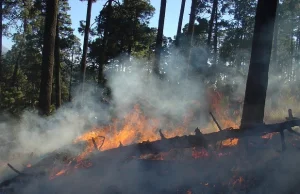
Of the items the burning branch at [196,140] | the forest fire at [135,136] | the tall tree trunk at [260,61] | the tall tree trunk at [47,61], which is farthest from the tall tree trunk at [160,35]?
the burning branch at [196,140]

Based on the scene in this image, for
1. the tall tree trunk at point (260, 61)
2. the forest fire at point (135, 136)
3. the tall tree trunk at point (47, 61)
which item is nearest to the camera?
the forest fire at point (135, 136)

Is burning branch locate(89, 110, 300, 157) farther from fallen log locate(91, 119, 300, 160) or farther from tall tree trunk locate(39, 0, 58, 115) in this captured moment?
tall tree trunk locate(39, 0, 58, 115)

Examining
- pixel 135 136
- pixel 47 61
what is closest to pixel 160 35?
pixel 47 61

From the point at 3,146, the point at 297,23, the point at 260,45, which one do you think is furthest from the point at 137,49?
the point at 297,23

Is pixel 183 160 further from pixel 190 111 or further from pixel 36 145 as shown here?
pixel 190 111

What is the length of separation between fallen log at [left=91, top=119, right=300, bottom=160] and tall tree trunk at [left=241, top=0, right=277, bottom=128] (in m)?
0.85

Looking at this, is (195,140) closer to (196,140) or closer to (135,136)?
(196,140)

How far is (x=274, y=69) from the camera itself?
2320 cm

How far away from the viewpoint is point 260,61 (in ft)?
21.7

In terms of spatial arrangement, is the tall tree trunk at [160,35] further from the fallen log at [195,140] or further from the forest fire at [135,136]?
the fallen log at [195,140]

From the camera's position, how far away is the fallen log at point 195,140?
576 cm

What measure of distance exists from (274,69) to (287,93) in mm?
6984

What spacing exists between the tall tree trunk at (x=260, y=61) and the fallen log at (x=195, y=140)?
85 cm

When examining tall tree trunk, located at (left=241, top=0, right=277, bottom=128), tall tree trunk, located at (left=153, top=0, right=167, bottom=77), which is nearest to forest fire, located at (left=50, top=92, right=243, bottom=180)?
tall tree trunk, located at (left=241, top=0, right=277, bottom=128)
